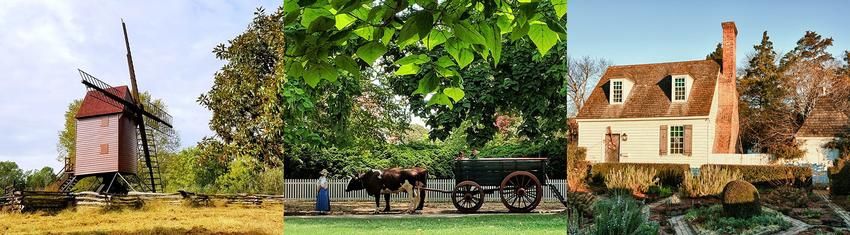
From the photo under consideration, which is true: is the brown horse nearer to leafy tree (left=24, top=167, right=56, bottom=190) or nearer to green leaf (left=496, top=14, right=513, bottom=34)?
green leaf (left=496, top=14, right=513, bottom=34)

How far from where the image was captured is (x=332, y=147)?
677 cm

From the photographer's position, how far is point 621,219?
258 inches

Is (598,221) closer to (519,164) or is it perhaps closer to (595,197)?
(595,197)

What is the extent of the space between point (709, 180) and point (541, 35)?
3.46 meters

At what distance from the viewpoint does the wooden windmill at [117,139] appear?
10070 mm

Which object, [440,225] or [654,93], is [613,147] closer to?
[654,93]

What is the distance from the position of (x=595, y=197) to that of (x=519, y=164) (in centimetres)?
81

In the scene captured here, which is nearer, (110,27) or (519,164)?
(519,164)

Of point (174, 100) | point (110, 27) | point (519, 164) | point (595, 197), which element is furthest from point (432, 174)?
point (110, 27)

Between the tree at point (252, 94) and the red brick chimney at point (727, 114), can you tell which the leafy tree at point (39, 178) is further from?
the red brick chimney at point (727, 114)

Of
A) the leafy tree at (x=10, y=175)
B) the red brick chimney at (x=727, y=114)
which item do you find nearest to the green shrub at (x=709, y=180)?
the red brick chimney at (x=727, y=114)

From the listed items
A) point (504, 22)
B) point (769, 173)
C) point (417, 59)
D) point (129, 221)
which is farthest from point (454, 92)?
point (129, 221)

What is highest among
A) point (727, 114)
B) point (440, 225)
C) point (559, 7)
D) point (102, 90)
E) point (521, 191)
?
point (559, 7)

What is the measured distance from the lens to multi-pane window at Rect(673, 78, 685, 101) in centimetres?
654
